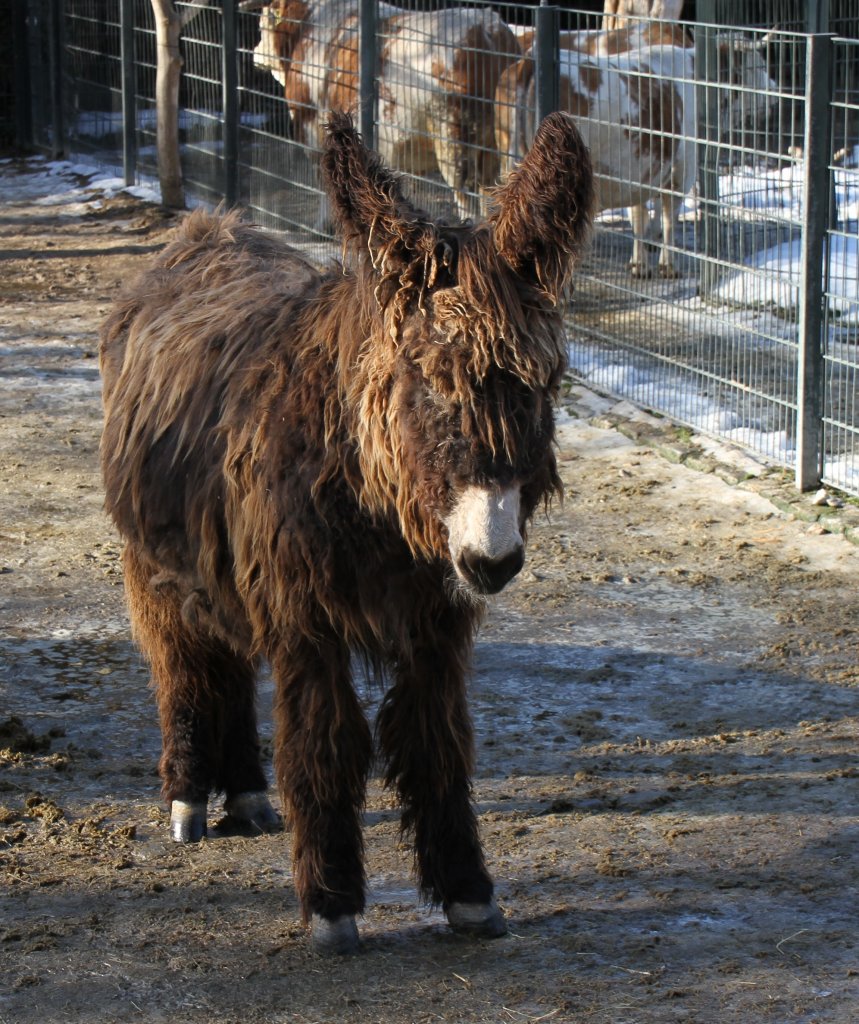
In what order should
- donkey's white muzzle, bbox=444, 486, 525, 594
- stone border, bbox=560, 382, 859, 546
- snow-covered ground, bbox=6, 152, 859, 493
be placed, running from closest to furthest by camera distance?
donkey's white muzzle, bbox=444, 486, 525, 594
stone border, bbox=560, 382, 859, 546
snow-covered ground, bbox=6, 152, 859, 493

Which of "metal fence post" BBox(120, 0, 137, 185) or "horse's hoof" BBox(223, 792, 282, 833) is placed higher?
"metal fence post" BBox(120, 0, 137, 185)

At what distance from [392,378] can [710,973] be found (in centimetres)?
147

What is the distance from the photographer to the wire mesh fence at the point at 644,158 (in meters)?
6.39

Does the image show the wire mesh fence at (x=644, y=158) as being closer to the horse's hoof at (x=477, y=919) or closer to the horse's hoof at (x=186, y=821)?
the horse's hoof at (x=186, y=821)

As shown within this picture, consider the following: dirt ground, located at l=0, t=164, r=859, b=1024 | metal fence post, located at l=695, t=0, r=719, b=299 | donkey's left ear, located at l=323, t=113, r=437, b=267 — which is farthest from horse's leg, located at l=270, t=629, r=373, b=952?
metal fence post, located at l=695, t=0, r=719, b=299

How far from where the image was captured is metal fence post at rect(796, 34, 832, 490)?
6.02 meters

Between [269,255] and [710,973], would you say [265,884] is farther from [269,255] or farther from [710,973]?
[269,255]

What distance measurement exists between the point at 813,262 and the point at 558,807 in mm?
3172

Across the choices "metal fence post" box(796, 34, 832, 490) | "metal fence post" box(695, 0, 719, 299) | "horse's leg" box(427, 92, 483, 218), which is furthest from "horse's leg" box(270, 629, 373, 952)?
"horse's leg" box(427, 92, 483, 218)

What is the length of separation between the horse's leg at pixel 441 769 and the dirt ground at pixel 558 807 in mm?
108

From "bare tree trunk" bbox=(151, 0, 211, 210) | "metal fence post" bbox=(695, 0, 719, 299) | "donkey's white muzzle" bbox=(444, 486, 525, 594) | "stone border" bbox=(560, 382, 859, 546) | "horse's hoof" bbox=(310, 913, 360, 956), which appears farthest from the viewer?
"bare tree trunk" bbox=(151, 0, 211, 210)

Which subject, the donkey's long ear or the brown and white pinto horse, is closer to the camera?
the donkey's long ear

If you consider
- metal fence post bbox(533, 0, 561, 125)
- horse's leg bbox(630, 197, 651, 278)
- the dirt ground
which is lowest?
the dirt ground

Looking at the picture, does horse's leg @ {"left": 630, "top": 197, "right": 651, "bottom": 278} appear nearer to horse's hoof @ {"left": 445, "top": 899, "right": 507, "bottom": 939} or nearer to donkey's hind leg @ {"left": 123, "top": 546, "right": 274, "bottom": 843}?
donkey's hind leg @ {"left": 123, "top": 546, "right": 274, "bottom": 843}
